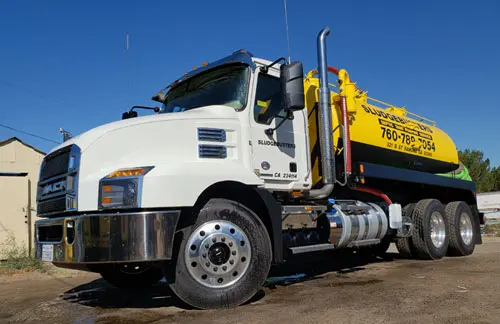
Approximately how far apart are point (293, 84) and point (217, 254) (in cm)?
208

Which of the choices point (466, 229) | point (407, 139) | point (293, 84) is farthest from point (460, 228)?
point (293, 84)

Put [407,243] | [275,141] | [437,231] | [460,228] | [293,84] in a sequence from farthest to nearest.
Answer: [460,228], [437,231], [407,243], [275,141], [293,84]

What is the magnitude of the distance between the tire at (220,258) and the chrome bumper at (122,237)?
306mm

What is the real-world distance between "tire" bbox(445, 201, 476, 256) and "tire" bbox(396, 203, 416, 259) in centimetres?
116

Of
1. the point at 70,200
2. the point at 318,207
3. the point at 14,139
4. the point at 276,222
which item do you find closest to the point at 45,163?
the point at 70,200

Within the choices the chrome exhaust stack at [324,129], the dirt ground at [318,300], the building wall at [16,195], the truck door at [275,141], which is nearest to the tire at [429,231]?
the dirt ground at [318,300]

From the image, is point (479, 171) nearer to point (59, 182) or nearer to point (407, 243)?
point (407, 243)

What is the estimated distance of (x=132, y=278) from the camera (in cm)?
652

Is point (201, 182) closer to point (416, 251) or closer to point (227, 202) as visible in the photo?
point (227, 202)

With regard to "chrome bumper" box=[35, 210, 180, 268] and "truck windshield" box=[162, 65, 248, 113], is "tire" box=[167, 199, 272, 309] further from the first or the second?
"truck windshield" box=[162, 65, 248, 113]

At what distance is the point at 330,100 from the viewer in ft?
21.5

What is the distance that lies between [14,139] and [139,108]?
6996 millimetres

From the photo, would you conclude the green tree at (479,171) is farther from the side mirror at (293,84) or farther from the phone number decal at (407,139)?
the side mirror at (293,84)

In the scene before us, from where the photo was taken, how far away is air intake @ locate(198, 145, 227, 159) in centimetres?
505
